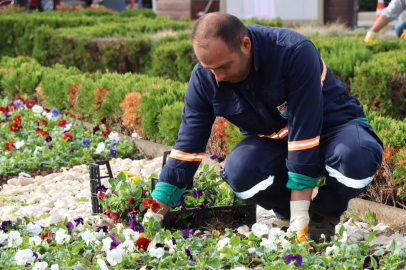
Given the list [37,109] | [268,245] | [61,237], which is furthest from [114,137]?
[268,245]

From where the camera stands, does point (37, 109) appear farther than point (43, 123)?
Yes

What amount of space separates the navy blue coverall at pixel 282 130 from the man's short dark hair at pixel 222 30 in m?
0.15

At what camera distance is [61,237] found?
2.65 metres

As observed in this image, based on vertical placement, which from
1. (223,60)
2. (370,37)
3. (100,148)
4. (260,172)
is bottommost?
(100,148)

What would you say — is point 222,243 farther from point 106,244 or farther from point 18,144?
point 18,144

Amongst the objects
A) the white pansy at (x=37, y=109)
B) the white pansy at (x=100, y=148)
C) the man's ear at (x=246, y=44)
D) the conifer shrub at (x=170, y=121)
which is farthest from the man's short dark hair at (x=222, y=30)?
the white pansy at (x=37, y=109)

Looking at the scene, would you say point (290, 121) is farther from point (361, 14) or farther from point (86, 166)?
point (361, 14)

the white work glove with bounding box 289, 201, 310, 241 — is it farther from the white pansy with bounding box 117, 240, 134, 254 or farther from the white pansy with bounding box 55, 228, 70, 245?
the white pansy with bounding box 55, 228, 70, 245

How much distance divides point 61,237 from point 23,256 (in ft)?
0.76

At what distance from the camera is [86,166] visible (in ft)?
15.1

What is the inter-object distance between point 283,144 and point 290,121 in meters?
0.32

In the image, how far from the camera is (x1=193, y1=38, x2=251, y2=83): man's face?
240 cm

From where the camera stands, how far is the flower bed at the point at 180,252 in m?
2.41

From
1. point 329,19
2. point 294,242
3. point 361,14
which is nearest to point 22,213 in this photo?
point 294,242
